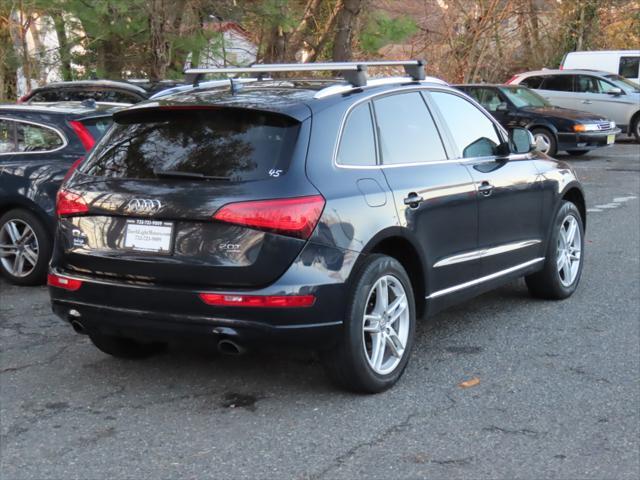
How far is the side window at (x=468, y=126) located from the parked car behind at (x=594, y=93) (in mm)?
17284

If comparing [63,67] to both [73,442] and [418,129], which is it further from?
[73,442]

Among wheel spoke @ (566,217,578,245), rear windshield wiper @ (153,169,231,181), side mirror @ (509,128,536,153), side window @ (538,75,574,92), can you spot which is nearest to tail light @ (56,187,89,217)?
rear windshield wiper @ (153,169,231,181)

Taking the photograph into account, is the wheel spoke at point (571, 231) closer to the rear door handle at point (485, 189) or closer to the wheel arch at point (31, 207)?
the rear door handle at point (485, 189)

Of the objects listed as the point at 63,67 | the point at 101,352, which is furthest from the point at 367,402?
the point at 63,67

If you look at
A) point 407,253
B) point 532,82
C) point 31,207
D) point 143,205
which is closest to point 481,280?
point 407,253

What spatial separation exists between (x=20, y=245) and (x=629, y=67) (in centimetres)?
2290

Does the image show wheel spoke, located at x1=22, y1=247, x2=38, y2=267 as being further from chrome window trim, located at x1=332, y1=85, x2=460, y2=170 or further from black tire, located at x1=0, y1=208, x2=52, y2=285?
chrome window trim, located at x1=332, y1=85, x2=460, y2=170

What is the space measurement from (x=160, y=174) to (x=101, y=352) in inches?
62.7

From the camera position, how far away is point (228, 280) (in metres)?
4.59

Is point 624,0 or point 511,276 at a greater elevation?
point 624,0

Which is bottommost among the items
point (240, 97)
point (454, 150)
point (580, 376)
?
point (580, 376)

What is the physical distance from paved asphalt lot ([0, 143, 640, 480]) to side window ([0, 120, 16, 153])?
5.98ft

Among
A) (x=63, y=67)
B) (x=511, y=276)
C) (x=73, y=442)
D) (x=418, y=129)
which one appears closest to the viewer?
(x=73, y=442)

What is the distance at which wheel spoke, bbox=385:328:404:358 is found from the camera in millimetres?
5164
